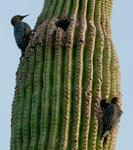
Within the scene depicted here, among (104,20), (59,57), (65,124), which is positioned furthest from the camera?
(104,20)

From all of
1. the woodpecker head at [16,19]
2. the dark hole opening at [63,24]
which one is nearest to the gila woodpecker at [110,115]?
the dark hole opening at [63,24]

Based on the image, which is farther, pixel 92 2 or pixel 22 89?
pixel 92 2

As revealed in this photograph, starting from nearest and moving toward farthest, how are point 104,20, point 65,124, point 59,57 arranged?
point 65,124, point 59,57, point 104,20

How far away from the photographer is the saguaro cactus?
624 cm

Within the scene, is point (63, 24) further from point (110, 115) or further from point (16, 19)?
point (16, 19)

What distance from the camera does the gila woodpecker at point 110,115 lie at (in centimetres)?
644

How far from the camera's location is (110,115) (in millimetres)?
6516

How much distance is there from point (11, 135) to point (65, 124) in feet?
2.60

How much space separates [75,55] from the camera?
262 inches

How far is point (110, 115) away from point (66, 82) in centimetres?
64

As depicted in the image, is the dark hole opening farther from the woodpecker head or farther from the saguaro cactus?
the woodpecker head

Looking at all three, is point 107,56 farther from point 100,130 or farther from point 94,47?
point 100,130

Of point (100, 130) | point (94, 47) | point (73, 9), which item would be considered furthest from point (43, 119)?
point (73, 9)

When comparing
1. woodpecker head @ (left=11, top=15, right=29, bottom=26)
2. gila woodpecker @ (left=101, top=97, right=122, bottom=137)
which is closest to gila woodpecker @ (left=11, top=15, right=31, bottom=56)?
woodpecker head @ (left=11, top=15, right=29, bottom=26)
